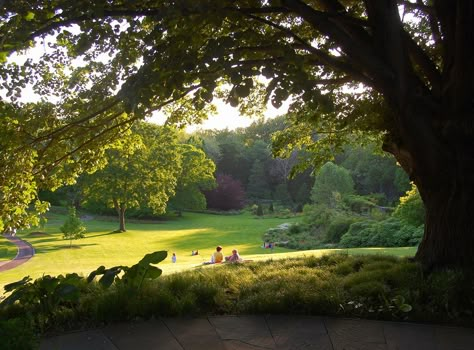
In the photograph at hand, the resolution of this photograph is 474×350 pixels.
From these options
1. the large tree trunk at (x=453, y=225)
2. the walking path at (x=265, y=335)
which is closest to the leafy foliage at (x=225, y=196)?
the large tree trunk at (x=453, y=225)

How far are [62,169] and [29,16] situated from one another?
3.63 meters

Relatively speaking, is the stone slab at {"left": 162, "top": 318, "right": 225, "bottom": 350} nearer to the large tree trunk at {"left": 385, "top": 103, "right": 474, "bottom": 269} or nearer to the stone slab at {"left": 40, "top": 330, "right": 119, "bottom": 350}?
Result: the stone slab at {"left": 40, "top": 330, "right": 119, "bottom": 350}

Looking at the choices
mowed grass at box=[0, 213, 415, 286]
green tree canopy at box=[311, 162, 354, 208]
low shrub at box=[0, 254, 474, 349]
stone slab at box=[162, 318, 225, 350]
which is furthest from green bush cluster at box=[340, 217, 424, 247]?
stone slab at box=[162, 318, 225, 350]

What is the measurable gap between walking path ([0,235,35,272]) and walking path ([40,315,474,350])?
16.8 metres

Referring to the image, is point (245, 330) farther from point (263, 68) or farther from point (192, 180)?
point (192, 180)

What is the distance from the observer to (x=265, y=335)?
3.90m

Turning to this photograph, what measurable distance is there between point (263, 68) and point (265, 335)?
8.00 ft

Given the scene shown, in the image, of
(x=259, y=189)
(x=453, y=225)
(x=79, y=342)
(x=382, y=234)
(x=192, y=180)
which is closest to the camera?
(x=79, y=342)

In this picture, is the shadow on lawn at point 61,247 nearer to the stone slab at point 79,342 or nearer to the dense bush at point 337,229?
the dense bush at point 337,229

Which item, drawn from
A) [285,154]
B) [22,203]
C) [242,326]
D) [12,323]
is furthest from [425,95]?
[22,203]

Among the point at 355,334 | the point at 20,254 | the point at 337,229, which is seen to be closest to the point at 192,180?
the point at 337,229

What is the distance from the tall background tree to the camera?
12.6 ft

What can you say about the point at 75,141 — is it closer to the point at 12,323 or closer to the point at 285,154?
the point at 12,323

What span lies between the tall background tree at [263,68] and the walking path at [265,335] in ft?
A: 6.55
